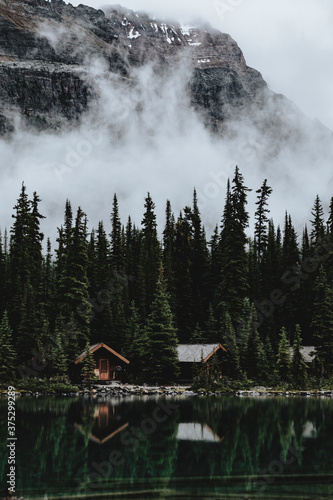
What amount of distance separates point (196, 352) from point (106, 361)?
9.37m

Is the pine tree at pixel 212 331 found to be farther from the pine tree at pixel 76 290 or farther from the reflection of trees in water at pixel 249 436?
the reflection of trees in water at pixel 249 436

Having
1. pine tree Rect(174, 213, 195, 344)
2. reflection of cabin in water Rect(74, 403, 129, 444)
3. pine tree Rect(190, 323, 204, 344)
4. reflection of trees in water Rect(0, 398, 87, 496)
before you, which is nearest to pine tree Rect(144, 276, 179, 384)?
pine tree Rect(190, 323, 204, 344)

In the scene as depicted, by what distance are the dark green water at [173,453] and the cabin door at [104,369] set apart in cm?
2364

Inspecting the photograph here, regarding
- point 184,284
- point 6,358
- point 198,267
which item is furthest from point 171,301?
point 6,358

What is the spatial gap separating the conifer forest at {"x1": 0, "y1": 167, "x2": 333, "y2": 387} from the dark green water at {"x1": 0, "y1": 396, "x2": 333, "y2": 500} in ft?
67.0

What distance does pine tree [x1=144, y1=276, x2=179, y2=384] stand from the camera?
190 ft

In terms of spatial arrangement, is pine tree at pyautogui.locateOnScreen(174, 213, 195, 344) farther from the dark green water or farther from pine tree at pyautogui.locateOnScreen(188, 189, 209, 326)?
the dark green water

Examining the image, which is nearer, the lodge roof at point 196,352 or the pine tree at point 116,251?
the lodge roof at point 196,352

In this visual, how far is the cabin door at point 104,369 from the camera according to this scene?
61.4 m

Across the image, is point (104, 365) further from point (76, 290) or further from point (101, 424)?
point (101, 424)

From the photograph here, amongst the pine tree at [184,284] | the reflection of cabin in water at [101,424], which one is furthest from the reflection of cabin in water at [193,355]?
the reflection of cabin in water at [101,424]

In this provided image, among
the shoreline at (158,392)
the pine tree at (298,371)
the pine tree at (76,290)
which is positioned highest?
the pine tree at (76,290)

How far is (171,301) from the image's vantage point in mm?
73688

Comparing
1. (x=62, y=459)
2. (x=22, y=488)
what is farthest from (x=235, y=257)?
(x=22, y=488)
